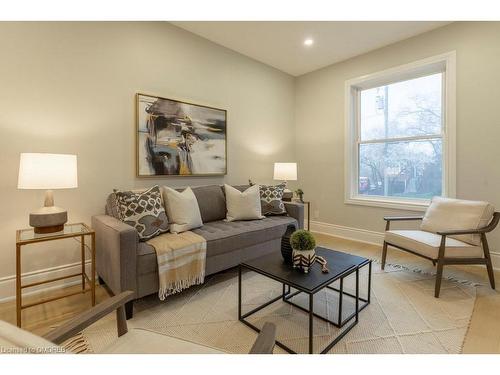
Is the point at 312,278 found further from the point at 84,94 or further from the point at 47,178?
the point at 84,94

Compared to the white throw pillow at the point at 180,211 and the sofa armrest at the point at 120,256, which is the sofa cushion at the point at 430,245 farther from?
the sofa armrest at the point at 120,256

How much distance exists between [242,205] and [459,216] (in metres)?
2.20

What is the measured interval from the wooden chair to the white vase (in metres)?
0.82

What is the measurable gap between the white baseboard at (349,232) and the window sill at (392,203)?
401mm

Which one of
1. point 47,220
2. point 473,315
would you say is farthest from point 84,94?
point 473,315

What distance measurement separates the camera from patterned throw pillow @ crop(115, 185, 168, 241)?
2.11 m

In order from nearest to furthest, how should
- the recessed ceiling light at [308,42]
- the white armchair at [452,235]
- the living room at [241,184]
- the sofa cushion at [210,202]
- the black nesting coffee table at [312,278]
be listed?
the black nesting coffee table at [312,278]
the living room at [241,184]
the white armchair at [452,235]
the sofa cushion at [210,202]
the recessed ceiling light at [308,42]

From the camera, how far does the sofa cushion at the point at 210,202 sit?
2.89m

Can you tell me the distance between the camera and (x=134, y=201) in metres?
2.18

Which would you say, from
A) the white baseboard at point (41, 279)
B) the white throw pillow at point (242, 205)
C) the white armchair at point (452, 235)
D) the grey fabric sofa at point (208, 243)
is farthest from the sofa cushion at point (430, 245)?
the white baseboard at point (41, 279)

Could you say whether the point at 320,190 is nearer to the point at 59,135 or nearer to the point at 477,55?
the point at 477,55

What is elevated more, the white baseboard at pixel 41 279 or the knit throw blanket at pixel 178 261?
the knit throw blanket at pixel 178 261

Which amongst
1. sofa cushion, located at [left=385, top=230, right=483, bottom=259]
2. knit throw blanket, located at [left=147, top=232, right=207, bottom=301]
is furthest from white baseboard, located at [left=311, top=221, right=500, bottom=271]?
knit throw blanket, located at [left=147, top=232, right=207, bottom=301]
